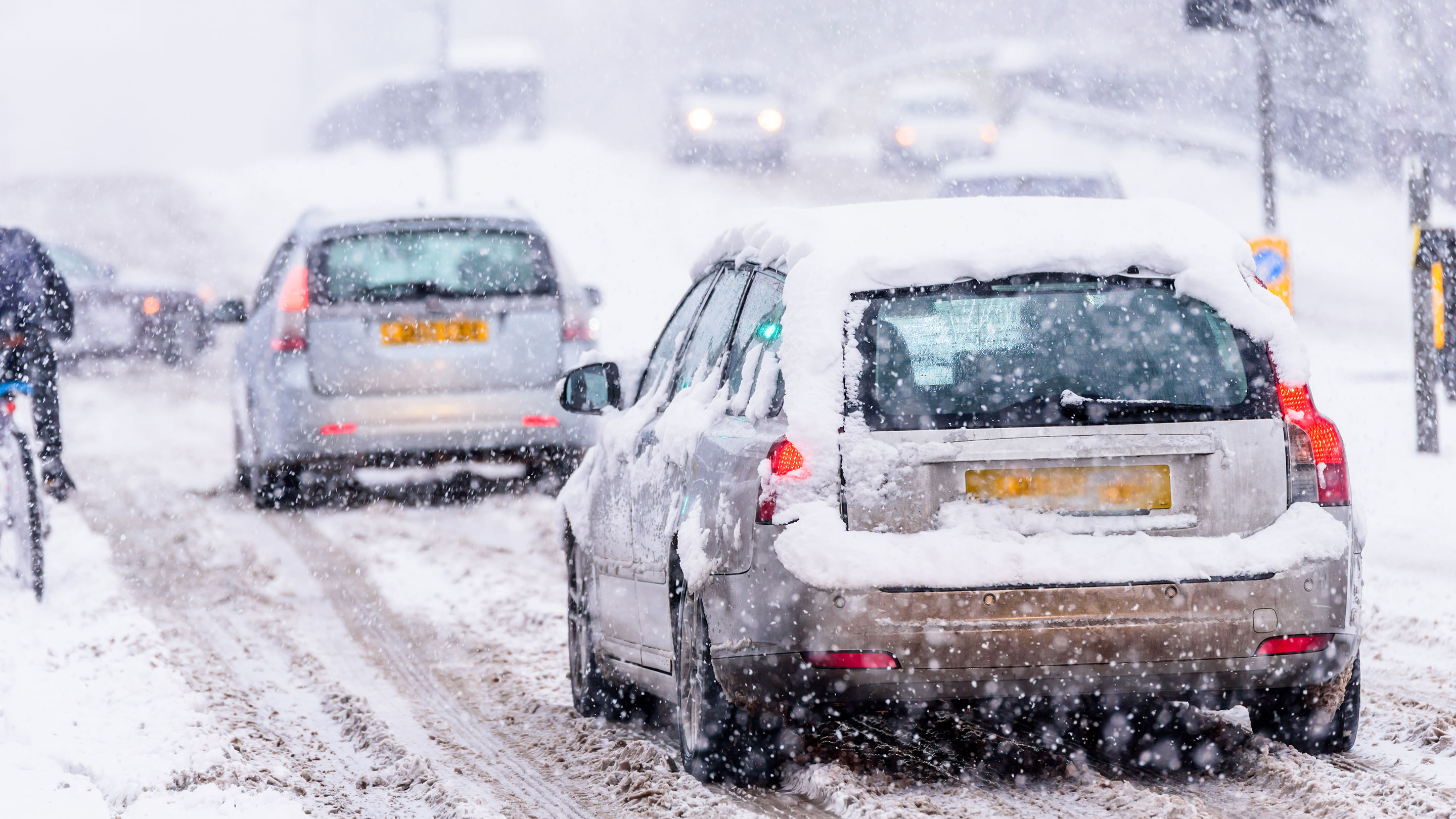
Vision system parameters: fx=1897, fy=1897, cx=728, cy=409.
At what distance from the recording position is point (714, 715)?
→ 15.5 ft

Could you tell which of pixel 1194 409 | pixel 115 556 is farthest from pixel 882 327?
pixel 115 556

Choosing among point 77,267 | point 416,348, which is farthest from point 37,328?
point 77,267

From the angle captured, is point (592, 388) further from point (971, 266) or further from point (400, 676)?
point (971, 266)

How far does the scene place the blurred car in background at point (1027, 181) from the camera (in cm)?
1933

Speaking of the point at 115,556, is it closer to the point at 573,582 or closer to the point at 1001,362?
the point at 573,582

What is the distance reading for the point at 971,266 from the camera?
4605 millimetres

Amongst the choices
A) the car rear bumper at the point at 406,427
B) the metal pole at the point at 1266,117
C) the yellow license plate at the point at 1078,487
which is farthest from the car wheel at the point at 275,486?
the metal pole at the point at 1266,117

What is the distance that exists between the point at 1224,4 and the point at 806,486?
34.5ft

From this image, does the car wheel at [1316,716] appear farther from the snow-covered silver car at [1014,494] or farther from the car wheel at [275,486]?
the car wheel at [275,486]

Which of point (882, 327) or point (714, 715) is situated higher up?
point (882, 327)

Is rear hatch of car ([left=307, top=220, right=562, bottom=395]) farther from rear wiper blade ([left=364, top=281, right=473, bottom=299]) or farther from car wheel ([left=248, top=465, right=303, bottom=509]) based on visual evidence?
car wheel ([left=248, top=465, right=303, bottom=509])

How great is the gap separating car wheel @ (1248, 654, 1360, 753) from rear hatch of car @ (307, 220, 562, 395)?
6.62 metres

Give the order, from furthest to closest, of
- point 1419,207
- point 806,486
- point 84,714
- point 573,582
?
point 1419,207, point 573,582, point 84,714, point 806,486

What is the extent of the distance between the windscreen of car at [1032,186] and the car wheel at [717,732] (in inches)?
564
